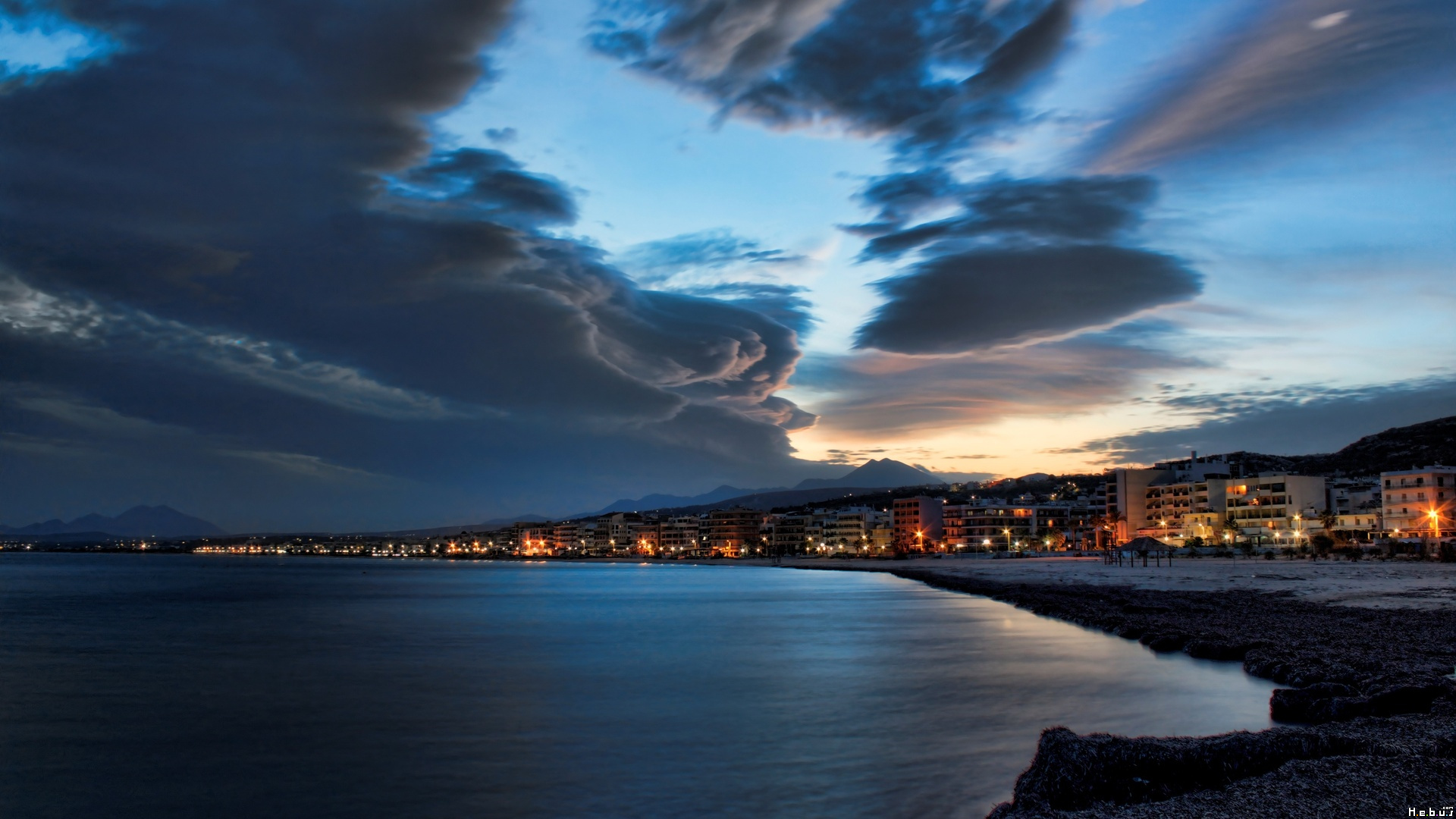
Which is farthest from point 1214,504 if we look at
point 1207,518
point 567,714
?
point 567,714

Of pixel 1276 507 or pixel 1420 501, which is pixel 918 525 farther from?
pixel 1420 501

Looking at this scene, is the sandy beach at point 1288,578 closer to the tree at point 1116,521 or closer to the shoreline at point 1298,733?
the shoreline at point 1298,733

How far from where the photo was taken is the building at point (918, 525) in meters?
184

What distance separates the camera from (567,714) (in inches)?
824

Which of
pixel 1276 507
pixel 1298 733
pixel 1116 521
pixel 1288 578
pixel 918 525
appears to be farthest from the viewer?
pixel 918 525

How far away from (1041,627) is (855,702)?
19.3 metres

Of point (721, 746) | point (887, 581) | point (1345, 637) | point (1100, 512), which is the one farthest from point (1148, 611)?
point (1100, 512)

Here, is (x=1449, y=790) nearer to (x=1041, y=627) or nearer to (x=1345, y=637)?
(x=1345, y=637)

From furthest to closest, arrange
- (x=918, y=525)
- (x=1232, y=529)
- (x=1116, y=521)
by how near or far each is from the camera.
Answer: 1. (x=918, y=525)
2. (x=1116, y=521)
3. (x=1232, y=529)

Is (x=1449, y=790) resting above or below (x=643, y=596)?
above

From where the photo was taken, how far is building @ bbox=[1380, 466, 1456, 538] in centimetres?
8481

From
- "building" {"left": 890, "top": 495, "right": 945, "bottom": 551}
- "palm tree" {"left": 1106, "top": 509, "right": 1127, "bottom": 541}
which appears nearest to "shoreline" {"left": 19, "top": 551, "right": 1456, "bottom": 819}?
"palm tree" {"left": 1106, "top": 509, "right": 1127, "bottom": 541}

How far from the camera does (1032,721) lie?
61.7 ft

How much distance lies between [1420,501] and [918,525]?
102 metres
